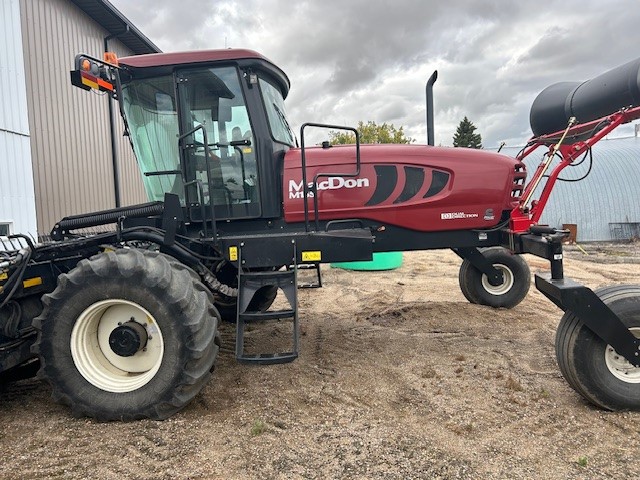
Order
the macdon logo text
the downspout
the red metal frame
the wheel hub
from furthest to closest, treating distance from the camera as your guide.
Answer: the downspout → the red metal frame → the macdon logo text → the wheel hub

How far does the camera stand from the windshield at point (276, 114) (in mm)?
4087

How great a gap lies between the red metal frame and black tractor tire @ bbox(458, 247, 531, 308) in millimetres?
1313

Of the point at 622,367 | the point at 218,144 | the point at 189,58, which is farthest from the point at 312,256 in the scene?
the point at 622,367

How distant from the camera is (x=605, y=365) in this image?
3215 mm

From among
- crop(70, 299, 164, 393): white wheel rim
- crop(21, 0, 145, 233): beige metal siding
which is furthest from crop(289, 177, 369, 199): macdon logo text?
crop(21, 0, 145, 233): beige metal siding

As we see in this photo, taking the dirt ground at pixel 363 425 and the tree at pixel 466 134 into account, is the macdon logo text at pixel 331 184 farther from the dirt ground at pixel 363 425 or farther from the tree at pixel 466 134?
the tree at pixel 466 134

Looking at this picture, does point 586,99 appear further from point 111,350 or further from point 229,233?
point 111,350

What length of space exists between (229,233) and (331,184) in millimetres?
995

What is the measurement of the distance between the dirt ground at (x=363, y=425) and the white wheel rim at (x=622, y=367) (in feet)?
0.79

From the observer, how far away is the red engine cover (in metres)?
4.11

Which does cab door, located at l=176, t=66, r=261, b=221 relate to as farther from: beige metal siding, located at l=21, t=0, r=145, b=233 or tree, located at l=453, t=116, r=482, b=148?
tree, located at l=453, t=116, r=482, b=148

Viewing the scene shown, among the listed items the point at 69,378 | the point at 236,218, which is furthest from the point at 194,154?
the point at 69,378

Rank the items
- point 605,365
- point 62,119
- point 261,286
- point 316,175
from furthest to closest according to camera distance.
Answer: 1. point 62,119
2. point 316,175
3. point 261,286
4. point 605,365

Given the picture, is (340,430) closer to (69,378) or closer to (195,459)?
(195,459)
